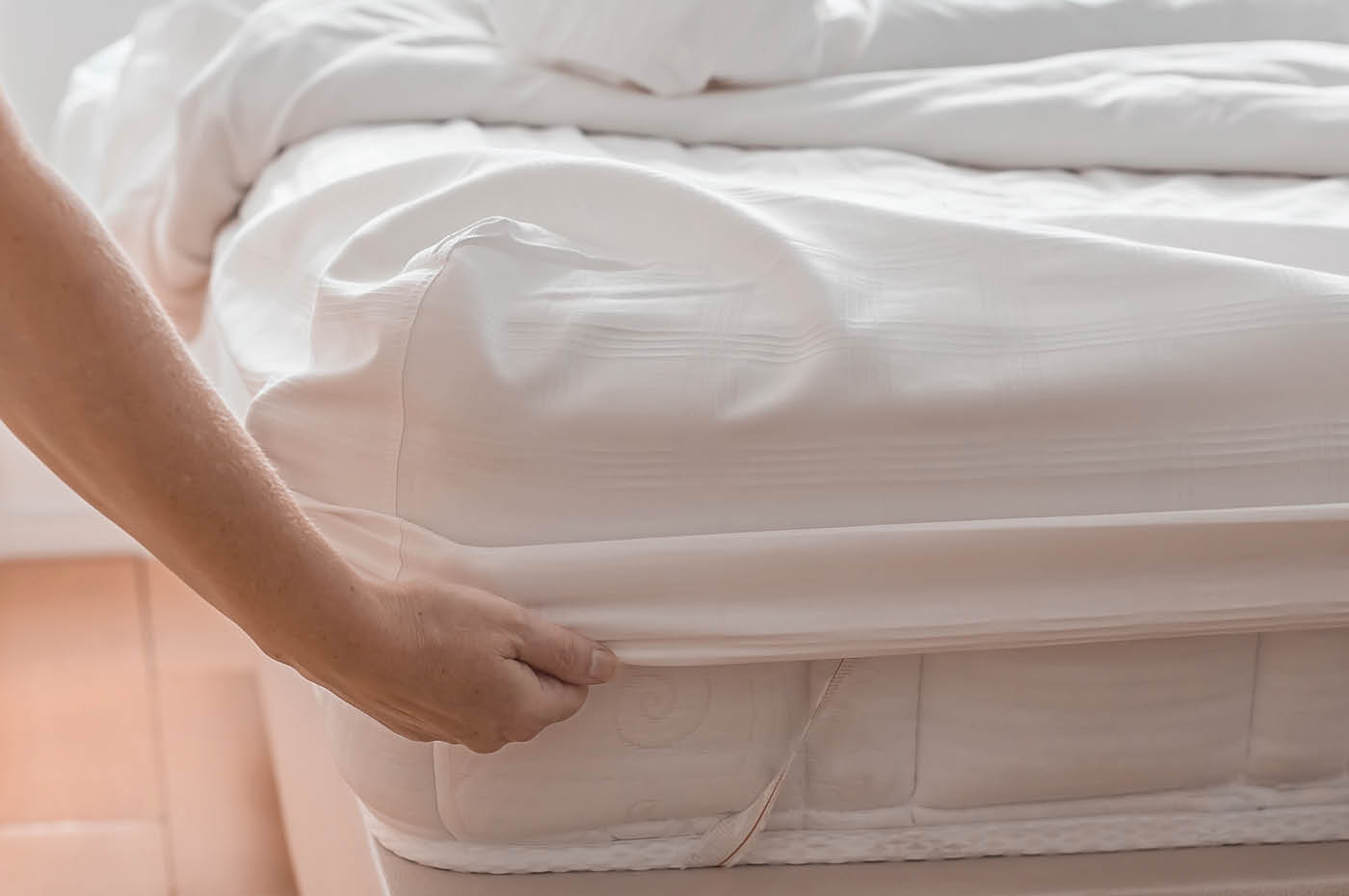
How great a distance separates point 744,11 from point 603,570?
0.84 metres

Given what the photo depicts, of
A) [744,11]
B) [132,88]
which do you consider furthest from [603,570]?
[132,88]

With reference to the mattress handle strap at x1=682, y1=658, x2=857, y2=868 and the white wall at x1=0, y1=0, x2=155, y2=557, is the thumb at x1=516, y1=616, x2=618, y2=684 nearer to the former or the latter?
the mattress handle strap at x1=682, y1=658, x2=857, y2=868

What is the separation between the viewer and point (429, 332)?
75 cm

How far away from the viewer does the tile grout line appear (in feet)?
5.07

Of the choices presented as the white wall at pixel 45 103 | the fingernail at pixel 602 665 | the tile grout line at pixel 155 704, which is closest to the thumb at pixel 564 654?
the fingernail at pixel 602 665

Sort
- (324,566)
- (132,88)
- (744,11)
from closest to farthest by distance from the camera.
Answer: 1. (324,566)
2. (744,11)
3. (132,88)

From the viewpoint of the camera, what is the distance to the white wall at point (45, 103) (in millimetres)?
2295

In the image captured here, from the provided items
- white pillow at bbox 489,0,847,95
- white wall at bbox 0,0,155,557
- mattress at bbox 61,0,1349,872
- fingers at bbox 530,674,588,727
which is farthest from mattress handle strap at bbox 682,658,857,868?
white wall at bbox 0,0,155,557

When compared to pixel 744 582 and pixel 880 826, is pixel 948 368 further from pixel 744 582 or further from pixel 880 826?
pixel 880 826

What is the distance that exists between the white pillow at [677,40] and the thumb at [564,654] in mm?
806

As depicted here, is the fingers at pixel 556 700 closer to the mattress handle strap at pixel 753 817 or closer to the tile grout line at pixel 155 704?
the mattress handle strap at pixel 753 817

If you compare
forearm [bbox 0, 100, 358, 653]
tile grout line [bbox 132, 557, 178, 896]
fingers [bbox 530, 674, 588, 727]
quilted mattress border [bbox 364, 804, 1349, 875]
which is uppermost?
forearm [bbox 0, 100, 358, 653]

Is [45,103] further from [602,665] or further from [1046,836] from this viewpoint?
[1046,836]

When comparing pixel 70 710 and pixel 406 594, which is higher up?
pixel 406 594
